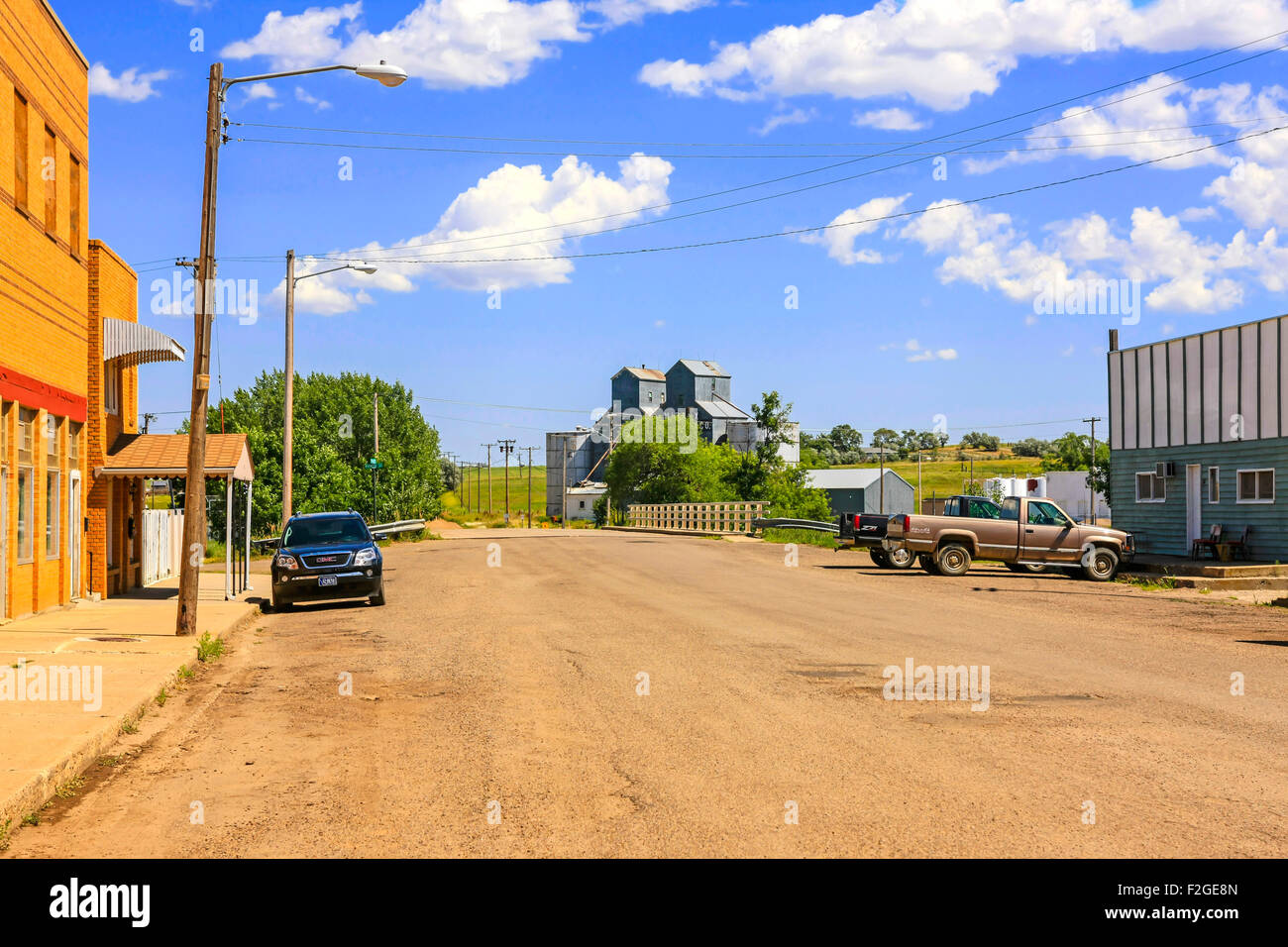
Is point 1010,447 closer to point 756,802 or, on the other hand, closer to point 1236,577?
point 1236,577

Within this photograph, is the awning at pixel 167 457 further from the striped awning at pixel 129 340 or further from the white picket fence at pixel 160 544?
the white picket fence at pixel 160 544

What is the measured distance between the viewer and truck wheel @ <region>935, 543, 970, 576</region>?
87.8 feet

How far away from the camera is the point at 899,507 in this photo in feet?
360

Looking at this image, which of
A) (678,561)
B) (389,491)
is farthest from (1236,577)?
(389,491)

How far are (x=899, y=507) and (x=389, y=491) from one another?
51.4m

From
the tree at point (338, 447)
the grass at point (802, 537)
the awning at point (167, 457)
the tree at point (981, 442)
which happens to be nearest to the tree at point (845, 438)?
the tree at point (981, 442)

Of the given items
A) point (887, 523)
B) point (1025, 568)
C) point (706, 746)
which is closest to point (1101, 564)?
point (1025, 568)

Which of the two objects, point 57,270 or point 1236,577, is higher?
point 57,270

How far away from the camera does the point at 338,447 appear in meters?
86.2

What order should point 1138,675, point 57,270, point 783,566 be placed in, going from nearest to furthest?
1. point 1138,675
2. point 57,270
3. point 783,566

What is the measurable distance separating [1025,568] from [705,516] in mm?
24807

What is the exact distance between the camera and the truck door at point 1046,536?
2652 cm

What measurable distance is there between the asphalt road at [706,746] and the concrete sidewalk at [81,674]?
0.25 m

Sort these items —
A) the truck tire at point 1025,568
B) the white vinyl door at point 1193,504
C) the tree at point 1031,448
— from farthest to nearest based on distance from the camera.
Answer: the tree at point 1031,448
the white vinyl door at point 1193,504
the truck tire at point 1025,568
